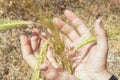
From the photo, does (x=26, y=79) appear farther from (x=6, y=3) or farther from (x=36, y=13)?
(x=36, y=13)

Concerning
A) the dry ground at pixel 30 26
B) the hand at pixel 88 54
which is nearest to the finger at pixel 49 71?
the hand at pixel 88 54

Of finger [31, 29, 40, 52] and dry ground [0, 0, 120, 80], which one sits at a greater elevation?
finger [31, 29, 40, 52]

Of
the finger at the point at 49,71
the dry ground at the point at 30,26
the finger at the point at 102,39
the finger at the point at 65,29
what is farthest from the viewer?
the dry ground at the point at 30,26

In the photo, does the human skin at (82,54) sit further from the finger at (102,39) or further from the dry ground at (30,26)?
the dry ground at (30,26)

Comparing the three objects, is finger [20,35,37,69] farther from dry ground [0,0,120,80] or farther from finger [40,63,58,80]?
dry ground [0,0,120,80]

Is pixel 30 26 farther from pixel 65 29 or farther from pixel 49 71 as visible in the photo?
pixel 49 71

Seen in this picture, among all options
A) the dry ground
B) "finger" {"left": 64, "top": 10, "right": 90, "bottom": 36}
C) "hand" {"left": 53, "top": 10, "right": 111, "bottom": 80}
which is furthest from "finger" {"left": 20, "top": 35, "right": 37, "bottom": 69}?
the dry ground

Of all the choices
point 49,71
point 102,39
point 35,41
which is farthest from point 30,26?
point 49,71
